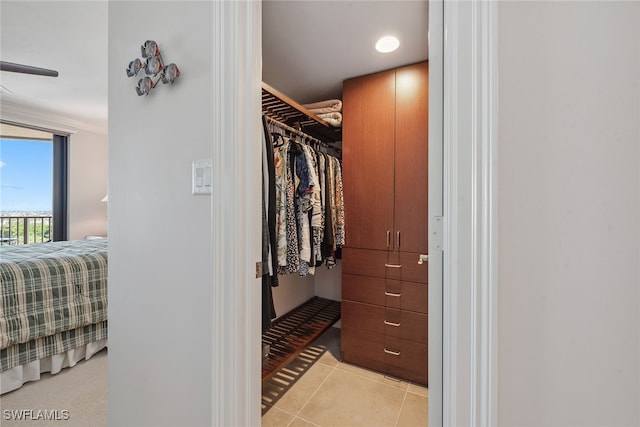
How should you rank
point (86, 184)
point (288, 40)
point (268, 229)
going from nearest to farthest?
point (268, 229) → point (288, 40) → point (86, 184)

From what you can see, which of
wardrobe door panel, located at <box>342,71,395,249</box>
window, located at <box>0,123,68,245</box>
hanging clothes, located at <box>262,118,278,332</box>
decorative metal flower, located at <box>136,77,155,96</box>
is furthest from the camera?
window, located at <box>0,123,68,245</box>

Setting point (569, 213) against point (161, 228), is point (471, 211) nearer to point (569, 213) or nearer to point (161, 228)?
point (569, 213)

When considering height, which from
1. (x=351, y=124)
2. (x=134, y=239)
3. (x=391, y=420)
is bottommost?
(x=391, y=420)

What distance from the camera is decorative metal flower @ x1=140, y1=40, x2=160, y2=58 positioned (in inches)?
40.8

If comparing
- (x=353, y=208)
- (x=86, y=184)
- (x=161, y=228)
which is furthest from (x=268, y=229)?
(x=86, y=184)

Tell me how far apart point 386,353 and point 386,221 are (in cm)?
93

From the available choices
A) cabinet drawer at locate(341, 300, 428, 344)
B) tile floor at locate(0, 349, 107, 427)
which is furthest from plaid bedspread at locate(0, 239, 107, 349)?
cabinet drawer at locate(341, 300, 428, 344)

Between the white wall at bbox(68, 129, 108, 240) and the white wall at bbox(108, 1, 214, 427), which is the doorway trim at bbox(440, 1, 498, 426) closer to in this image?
the white wall at bbox(108, 1, 214, 427)

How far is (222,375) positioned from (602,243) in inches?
43.5

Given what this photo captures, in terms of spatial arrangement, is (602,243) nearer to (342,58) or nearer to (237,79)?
(237,79)

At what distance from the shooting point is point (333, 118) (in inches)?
88.1

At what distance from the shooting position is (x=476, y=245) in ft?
2.03

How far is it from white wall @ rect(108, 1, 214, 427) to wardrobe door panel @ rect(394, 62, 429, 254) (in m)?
1.33

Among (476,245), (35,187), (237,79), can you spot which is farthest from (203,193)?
(35,187)
